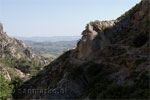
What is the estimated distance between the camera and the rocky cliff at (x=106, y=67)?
2204 centimetres

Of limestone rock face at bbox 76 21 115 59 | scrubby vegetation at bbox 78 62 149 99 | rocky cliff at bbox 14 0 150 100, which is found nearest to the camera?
scrubby vegetation at bbox 78 62 149 99

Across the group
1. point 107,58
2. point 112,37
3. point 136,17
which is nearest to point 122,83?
point 107,58

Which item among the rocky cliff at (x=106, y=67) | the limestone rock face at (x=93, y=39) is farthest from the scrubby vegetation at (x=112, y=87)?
Result: the limestone rock face at (x=93, y=39)

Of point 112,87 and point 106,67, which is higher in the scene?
point 106,67

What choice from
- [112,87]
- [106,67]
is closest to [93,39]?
[106,67]

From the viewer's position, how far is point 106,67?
2773 cm

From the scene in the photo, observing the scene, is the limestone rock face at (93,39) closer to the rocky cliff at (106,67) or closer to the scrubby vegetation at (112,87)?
the rocky cliff at (106,67)

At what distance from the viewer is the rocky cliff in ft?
72.3

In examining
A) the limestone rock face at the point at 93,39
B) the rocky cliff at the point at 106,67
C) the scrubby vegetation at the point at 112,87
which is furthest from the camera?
the limestone rock face at the point at 93,39

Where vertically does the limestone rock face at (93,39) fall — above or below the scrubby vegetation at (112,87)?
above

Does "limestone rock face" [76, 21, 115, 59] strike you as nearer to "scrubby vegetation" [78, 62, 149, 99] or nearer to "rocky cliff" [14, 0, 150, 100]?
"rocky cliff" [14, 0, 150, 100]

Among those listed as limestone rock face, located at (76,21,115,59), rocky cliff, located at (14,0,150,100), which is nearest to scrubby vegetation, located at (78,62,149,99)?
rocky cliff, located at (14,0,150,100)

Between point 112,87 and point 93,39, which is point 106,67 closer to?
point 112,87

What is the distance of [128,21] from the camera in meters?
35.1
